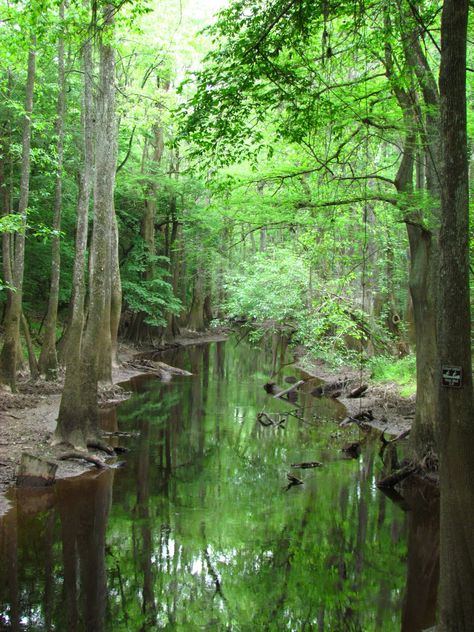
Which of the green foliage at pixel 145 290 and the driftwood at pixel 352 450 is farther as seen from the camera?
the green foliage at pixel 145 290

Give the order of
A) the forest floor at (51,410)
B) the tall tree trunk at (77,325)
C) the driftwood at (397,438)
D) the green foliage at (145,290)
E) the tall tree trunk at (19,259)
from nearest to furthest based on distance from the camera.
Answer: the forest floor at (51,410), the tall tree trunk at (77,325), the driftwood at (397,438), the tall tree trunk at (19,259), the green foliage at (145,290)

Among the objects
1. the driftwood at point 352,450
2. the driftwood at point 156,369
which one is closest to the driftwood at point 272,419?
the driftwood at point 352,450

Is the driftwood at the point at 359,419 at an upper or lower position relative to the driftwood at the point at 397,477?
upper

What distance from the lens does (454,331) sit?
17.7 ft

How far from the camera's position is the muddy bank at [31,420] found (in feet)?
36.7

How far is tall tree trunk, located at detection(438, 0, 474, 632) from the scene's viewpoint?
17.4ft

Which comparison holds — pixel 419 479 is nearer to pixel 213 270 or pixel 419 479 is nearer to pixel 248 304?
pixel 248 304

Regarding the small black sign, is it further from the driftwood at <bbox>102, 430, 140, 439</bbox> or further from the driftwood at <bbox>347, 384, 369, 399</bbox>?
the driftwood at <bbox>347, 384, 369, 399</bbox>

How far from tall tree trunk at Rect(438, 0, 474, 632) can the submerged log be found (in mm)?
6979

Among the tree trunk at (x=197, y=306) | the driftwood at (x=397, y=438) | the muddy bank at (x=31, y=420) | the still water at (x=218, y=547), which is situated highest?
the tree trunk at (x=197, y=306)

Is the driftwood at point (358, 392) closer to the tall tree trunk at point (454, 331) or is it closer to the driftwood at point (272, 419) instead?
the driftwood at point (272, 419)

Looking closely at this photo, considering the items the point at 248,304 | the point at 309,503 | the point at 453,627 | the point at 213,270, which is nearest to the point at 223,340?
the point at 213,270

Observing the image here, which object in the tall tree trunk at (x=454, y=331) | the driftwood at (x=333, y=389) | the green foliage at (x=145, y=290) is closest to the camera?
the tall tree trunk at (x=454, y=331)

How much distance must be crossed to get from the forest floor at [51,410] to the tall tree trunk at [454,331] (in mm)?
6670
